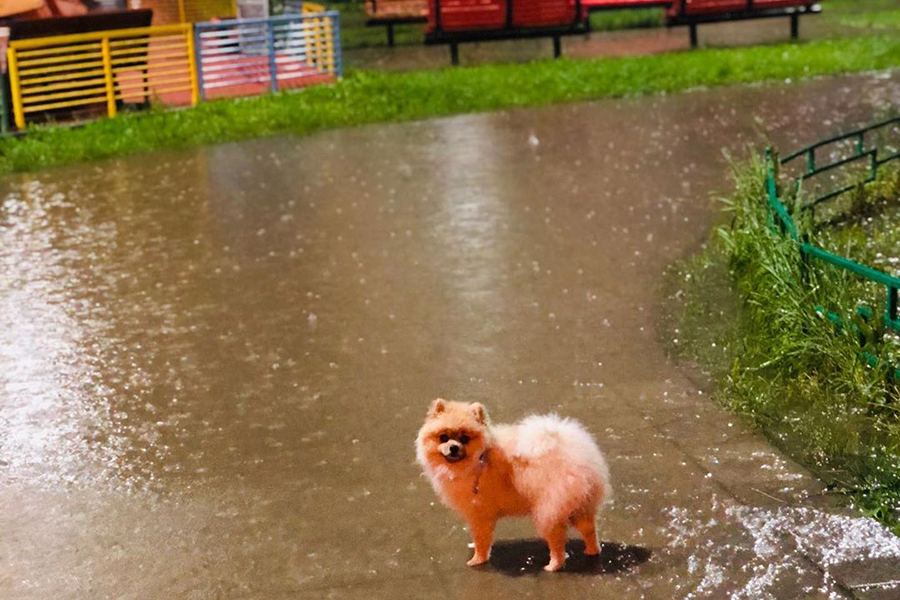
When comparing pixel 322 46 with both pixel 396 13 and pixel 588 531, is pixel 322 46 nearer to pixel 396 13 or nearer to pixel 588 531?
pixel 396 13

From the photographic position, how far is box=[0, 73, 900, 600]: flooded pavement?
6676 mm

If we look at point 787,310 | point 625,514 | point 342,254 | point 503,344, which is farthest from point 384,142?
point 625,514

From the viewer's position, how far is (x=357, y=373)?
379 inches

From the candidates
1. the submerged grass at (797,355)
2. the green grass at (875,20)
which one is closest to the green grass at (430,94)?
the green grass at (875,20)

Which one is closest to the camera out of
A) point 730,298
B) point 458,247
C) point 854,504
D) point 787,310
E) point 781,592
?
point 781,592

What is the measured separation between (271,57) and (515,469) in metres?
16.2

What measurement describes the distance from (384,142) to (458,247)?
578 centimetres

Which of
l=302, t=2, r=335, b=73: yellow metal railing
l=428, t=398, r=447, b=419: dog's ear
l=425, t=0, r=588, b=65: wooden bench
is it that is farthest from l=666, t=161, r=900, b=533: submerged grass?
l=425, t=0, r=588, b=65: wooden bench

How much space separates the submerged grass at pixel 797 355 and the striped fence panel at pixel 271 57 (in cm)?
1184

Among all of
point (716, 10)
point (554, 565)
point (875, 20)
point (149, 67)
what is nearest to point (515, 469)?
point (554, 565)

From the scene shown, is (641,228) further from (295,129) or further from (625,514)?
(295,129)

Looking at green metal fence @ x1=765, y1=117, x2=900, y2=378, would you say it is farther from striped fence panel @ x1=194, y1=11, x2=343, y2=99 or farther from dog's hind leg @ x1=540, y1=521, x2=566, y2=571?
striped fence panel @ x1=194, y1=11, x2=343, y2=99

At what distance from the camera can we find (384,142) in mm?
18203

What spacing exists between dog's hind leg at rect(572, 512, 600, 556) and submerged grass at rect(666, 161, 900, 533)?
146 centimetres
